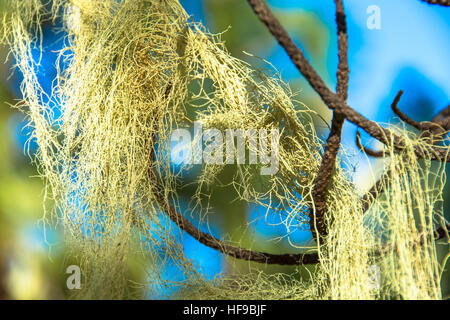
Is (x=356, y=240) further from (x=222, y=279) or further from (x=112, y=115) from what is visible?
(x=112, y=115)

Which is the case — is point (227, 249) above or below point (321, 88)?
below

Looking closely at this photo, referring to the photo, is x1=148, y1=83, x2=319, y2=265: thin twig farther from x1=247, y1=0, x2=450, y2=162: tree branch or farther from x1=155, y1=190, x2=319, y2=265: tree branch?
x1=247, y1=0, x2=450, y2=162: tree branch

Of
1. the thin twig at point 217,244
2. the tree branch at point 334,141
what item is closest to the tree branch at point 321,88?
the tree branch at point 334,141

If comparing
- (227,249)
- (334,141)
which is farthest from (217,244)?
(334,141)

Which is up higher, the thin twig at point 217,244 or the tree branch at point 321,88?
the tree branch at point 321,88

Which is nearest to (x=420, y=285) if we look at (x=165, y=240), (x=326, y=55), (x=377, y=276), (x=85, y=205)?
(x=377, y=276)

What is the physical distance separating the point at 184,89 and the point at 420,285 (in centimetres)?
38

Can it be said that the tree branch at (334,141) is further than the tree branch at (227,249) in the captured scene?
No

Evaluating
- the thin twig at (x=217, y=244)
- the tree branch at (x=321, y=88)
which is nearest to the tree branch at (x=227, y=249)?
the thin twig at (x=217, y=244)

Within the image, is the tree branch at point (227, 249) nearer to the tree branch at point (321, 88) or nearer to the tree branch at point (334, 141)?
the tree branch at point (334, 141)

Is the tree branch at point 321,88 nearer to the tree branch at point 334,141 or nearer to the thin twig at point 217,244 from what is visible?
the tree branch at point 334,141

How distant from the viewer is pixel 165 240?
0.61 metres

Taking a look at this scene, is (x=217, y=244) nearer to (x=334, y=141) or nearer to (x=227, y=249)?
(x=227, y=249)

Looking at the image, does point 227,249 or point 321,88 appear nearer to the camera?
point 321,88
